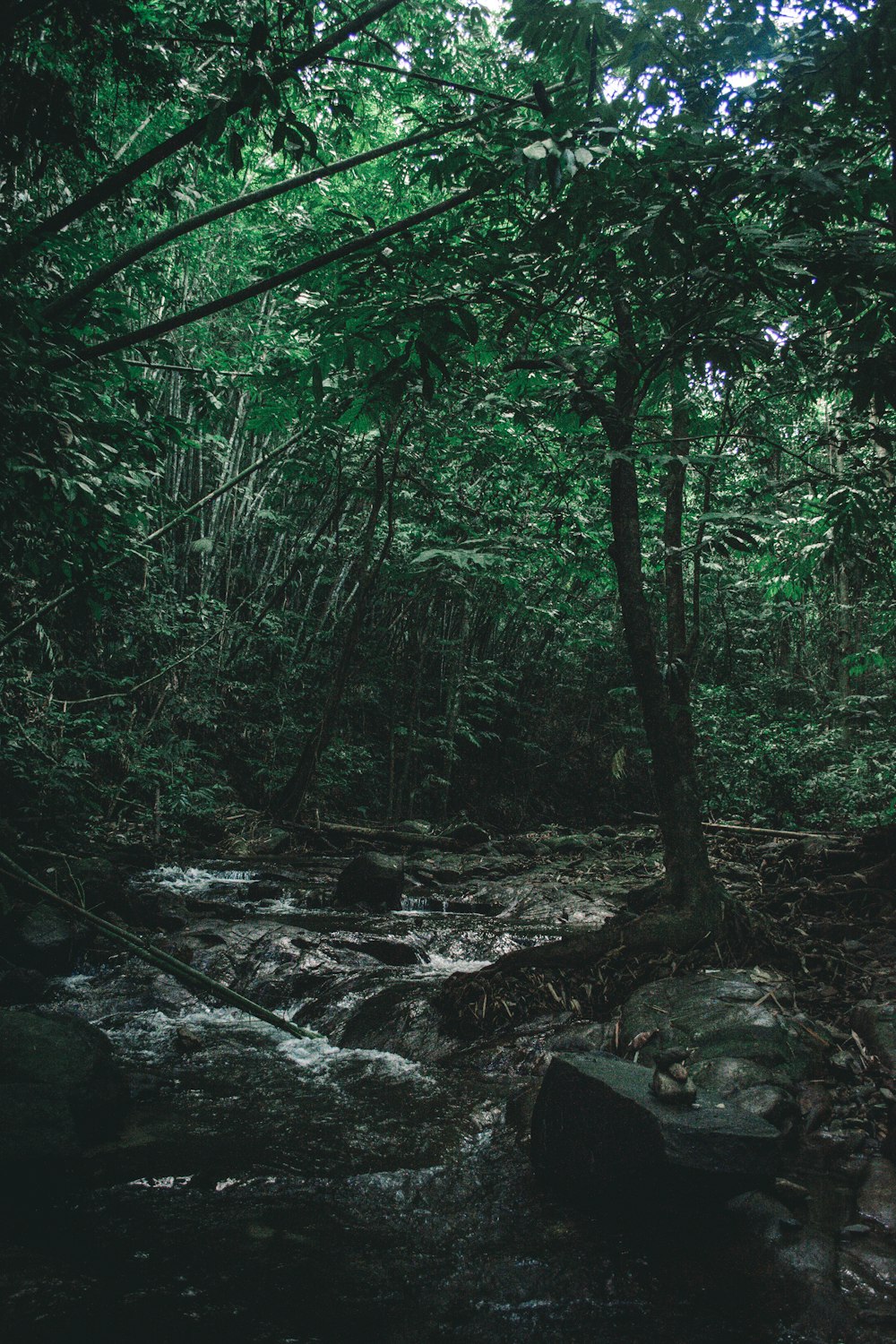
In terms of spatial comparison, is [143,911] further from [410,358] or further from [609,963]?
[410,358]

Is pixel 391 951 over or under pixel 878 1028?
under

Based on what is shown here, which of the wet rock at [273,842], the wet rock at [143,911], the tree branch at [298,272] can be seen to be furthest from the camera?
the wet rock at [273,842]

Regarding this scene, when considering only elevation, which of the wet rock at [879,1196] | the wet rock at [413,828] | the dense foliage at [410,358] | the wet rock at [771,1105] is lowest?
the wet rock at [879,1196]

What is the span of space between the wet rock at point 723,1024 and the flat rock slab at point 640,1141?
46 centimetres

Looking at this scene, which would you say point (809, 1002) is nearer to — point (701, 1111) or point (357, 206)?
point (701, 1111)

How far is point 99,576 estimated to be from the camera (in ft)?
16.0

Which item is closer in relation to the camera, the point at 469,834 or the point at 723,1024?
the point at 723,1024

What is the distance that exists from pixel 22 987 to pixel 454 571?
631 centimetres

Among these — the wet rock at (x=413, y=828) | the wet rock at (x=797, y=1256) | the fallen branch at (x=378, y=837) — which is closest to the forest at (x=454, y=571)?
the wet rock at (x=797, y=1256)

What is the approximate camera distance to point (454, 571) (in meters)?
9.23

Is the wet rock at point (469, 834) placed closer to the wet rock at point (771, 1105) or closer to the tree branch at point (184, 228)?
the wet rock at point (771, 1105)

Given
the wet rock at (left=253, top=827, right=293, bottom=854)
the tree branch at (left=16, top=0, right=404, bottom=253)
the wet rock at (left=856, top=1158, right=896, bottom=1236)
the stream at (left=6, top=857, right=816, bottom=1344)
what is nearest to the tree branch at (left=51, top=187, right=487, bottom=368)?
the tree branch at (left=16, top=0, right=404, bottom=253)

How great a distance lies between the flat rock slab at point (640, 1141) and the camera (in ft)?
7.77

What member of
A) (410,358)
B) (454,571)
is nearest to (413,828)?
(454,571)
